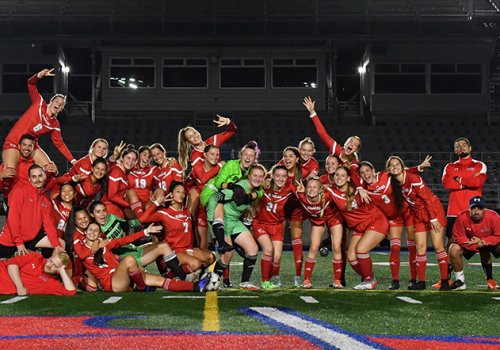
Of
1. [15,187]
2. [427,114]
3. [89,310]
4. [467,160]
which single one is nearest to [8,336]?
[89,310]

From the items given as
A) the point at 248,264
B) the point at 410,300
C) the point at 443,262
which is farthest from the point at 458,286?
the point at 248,264

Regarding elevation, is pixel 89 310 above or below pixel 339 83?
below

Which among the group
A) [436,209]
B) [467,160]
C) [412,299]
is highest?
[467,160]

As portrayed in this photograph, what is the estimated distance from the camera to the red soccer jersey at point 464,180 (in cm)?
830

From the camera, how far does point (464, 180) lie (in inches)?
329

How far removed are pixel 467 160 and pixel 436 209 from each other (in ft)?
3.03

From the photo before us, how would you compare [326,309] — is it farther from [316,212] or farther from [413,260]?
[413,260]

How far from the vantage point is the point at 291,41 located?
23.9m

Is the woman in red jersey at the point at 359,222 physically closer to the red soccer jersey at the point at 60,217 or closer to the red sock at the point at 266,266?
the red sock at the point at 266,266

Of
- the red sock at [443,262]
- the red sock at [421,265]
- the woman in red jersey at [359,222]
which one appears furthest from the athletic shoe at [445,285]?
A: the woman in red jersey at [359,222]

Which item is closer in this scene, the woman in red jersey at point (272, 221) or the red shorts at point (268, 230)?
the woman in red jersey at point (272, 221)

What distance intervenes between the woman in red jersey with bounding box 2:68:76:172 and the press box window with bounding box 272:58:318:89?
56.8 ft

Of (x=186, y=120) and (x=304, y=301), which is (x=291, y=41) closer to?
(x=186, y=120)

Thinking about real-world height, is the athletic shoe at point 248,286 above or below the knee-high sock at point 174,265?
below
